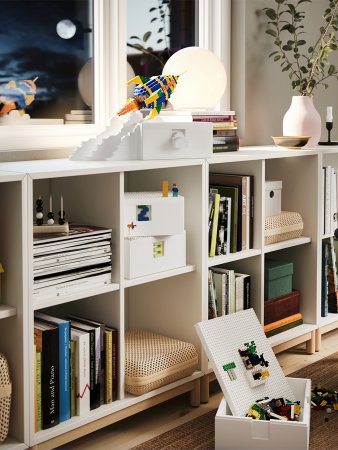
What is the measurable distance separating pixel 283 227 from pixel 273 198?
127mm

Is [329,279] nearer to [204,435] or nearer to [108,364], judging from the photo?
[204,435]

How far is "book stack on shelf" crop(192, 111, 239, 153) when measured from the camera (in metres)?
2.96

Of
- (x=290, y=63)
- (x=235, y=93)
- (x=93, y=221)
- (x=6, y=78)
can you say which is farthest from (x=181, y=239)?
(x=290, y=63)

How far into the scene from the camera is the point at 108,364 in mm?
2486

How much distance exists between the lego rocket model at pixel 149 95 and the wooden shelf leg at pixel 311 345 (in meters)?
1.28

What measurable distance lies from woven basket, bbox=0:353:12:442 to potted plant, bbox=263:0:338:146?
69.8 inches

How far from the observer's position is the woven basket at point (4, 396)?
84.9 inches

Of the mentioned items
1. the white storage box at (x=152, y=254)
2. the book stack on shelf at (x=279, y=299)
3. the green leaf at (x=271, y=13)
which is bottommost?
the book stack on shelf at (x=279, y=299)

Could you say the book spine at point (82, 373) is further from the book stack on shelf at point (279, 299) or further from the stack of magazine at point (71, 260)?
the book stack on shelf at point (279, 299)

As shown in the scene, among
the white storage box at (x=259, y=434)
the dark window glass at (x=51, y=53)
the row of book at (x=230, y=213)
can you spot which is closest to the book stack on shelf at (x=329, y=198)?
the row of book at (x=230, y=213)

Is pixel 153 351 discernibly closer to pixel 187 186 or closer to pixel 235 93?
pixel 187 186

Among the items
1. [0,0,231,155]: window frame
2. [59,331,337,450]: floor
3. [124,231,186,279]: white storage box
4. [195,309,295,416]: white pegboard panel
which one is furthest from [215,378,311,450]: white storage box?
[0,0,231,155]: window frame

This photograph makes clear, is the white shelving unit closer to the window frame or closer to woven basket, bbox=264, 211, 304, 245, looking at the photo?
woven basket, bbox=264, 211, 304, 245

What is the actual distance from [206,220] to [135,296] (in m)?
0.43
